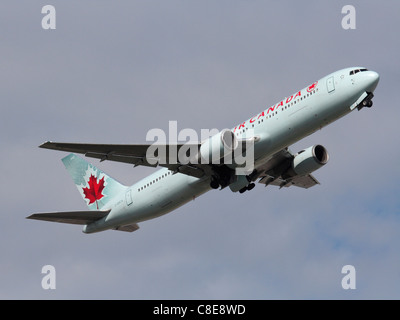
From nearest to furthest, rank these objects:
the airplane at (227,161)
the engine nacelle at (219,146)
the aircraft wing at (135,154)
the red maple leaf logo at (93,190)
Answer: the airplane at (227,161)
the engine nacelle at (219,146)
the aircraft wing at (135,154)
the red maple leaf logo at (93,190)

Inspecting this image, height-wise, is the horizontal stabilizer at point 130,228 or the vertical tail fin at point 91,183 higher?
the vertical tail fin at point 91,183

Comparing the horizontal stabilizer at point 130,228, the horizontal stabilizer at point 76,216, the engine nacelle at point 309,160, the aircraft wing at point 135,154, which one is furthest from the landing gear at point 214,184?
the horizontal stabilizer at point 130,228

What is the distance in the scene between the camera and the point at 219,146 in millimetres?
40812

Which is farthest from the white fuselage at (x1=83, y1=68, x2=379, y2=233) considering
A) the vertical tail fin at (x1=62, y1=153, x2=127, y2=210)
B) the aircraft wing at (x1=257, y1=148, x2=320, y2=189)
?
the vertical tail fin at (x1=62, y1=153, x2=127, y2=210)

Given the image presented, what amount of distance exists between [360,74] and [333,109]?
7.63 feet

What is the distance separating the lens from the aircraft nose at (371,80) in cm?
3953

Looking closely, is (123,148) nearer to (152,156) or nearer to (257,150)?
(152,156)

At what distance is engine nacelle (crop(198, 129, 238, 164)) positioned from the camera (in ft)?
134

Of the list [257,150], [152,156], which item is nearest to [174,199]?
[152,156]

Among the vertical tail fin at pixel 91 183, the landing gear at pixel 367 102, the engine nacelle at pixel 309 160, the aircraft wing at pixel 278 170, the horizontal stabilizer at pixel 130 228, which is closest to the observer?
the landing gear at pixel 367 102

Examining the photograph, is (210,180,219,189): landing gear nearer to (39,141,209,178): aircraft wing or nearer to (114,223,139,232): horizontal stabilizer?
(39,141,209,178): aircraft wing

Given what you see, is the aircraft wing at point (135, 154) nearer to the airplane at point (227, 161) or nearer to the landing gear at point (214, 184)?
the airplane at point (227, 161)

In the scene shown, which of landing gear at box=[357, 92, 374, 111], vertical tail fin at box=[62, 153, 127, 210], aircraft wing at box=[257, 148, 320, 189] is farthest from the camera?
vertical tail fin at box=[62, 153, 127, 210]

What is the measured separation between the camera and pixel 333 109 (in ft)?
130
